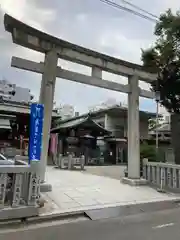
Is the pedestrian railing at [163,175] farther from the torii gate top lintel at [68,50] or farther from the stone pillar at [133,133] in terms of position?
the torii gate top lintel at [68,50]

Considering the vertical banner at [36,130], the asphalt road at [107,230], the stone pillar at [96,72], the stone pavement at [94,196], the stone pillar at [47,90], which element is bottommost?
the asphalt road at [107,230]

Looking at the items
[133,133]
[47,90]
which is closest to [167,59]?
[133,133]

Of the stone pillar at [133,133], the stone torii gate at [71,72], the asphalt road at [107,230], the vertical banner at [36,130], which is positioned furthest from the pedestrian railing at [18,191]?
the stone pillar at [133,133]

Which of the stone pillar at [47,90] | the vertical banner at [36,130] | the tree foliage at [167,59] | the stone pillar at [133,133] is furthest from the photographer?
the tree foliage at [167,59]

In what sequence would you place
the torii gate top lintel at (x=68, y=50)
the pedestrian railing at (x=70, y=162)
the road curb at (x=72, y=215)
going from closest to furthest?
the road curb at (x=72, y=215), the torii gate top lintel at (x=68, y=50), the pedestrian railing at (x=70, y=162)

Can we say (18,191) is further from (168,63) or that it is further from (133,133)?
(168,63)

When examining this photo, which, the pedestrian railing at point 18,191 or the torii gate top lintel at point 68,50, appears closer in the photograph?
the pedestrian railing at point 18,191

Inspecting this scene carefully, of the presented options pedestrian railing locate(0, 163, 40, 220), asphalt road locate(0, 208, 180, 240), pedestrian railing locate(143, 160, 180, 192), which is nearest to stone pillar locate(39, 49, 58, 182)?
pedestrian railing locate(0, 163, 40, 220)

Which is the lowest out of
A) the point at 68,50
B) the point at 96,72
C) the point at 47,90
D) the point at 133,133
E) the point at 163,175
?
the point at 163,175

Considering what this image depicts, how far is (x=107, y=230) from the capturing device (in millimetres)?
5262

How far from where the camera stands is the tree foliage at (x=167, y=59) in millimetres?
13641

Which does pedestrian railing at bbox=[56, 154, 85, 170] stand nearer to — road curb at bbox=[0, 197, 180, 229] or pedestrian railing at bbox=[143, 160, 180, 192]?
pedestrian railing at bbox=[143, 160, 180, 192]

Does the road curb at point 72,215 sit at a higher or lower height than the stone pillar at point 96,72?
lower

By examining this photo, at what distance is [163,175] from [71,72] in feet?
17.7
